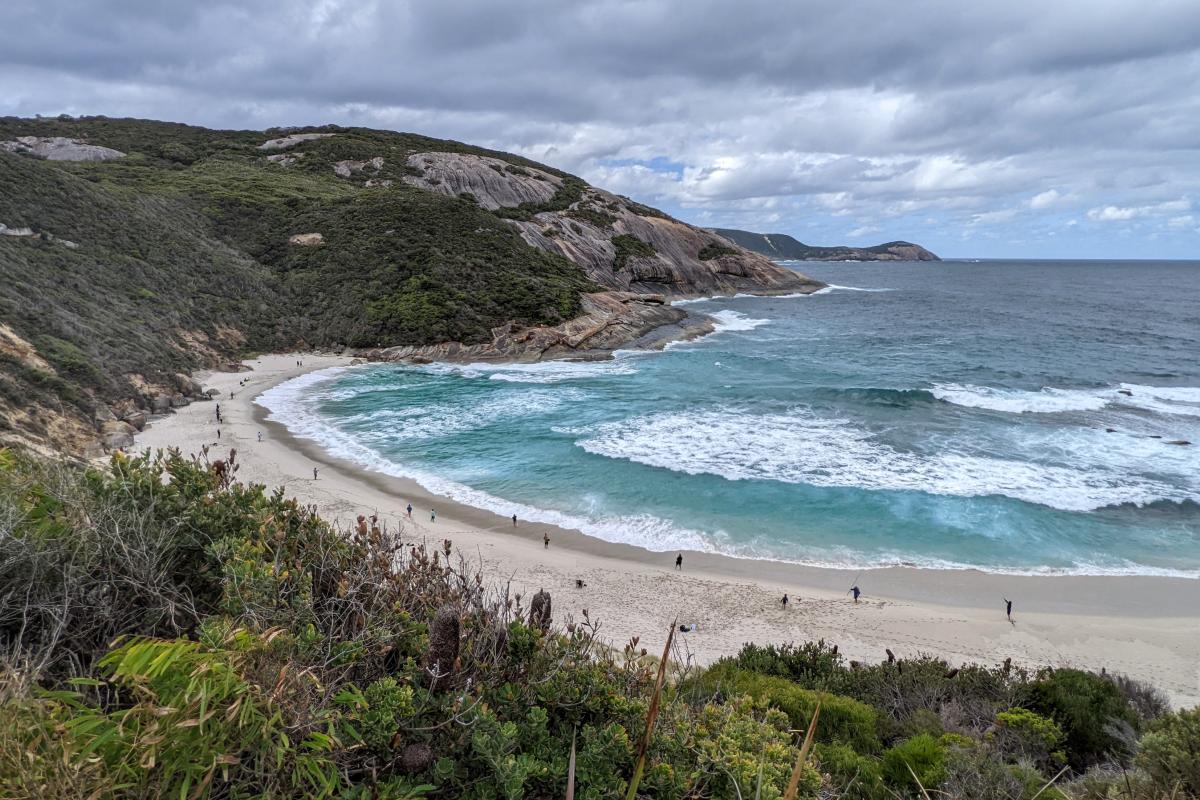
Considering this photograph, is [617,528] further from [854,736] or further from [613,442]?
[854,736]

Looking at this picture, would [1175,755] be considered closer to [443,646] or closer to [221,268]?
[443,646]

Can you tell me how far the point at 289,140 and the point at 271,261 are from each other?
146ft

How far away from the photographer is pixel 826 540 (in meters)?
18.8

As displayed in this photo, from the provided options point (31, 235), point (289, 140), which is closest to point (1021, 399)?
point (31, 235)

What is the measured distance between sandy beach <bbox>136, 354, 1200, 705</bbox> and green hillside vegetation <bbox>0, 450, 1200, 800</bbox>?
8063 millimetres

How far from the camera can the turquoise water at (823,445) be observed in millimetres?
19016

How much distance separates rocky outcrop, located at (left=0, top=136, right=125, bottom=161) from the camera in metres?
68.2

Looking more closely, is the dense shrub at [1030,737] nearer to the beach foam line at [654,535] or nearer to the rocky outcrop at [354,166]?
the beach foam line at [654,535]

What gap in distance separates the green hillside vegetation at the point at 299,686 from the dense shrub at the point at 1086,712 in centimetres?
243

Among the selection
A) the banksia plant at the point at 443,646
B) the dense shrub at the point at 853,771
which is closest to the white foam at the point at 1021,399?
the dense shrub at the point at 853,771

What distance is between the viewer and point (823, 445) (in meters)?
26.5

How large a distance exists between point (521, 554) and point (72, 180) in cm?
5021

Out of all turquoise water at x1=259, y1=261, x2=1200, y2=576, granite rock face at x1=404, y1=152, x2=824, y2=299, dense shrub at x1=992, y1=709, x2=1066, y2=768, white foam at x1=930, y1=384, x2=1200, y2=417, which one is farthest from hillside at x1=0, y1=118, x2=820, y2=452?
white foam at x1=930, y1=384, x2=1200, y2=417

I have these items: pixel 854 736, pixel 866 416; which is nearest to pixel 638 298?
pixel 866 416
